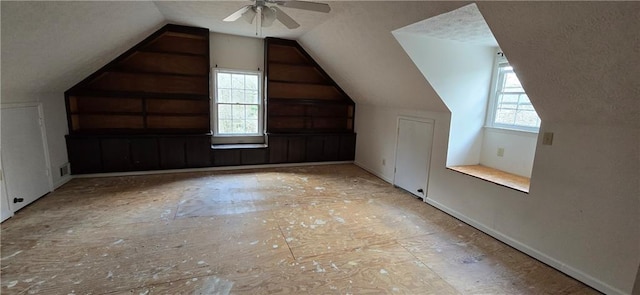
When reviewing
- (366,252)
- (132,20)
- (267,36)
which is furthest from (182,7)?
(366,252)

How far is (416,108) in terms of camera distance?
14.7ft

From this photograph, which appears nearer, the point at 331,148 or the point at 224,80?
the point at 224,80

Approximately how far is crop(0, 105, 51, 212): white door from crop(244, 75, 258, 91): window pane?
3189mm

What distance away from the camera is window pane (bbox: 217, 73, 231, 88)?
18.5 feet

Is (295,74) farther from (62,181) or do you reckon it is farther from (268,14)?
(62,181)

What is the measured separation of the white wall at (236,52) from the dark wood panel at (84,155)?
2.49 meters

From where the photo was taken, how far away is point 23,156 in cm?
352

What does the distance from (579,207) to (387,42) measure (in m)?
2.60

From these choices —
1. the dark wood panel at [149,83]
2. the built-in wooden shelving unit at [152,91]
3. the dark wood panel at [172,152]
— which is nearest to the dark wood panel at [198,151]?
the dark wood panel at [172,152]

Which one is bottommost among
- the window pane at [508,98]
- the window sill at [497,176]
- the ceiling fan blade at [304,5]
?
the window sill at [497,176]

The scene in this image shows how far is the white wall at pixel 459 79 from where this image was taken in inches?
140

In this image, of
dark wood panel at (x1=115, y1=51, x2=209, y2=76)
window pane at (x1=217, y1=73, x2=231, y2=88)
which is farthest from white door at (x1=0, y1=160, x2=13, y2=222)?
window pane at (x1=217, y1=73, x2=231, y2=88)

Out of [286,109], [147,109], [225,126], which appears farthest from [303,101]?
[147,109]

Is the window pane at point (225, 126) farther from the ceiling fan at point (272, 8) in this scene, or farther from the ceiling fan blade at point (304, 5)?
the ceiling fan blade at point (304, 5)
